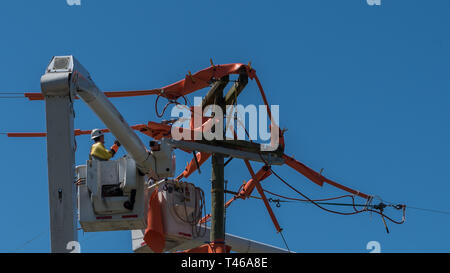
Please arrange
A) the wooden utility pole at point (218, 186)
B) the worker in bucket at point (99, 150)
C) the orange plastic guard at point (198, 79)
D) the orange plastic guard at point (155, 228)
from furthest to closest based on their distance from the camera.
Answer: the orange plastic guard at point (198, 79) → the wooden utility pole at point (218, 186) → the orange plastic guard at point (155, 228) → the worker in bucket at point (99, 150)

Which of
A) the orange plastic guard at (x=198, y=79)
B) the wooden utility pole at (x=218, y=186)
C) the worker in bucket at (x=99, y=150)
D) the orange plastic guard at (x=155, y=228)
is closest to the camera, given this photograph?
the worker in bucket at (x=99, y=150)

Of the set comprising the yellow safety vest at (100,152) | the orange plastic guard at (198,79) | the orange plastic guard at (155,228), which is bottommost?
the orange plastic guard at (155,228)

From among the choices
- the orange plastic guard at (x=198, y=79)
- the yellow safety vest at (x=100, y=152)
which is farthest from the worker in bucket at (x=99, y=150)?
the orange plastic guard at (x=198, y=79)

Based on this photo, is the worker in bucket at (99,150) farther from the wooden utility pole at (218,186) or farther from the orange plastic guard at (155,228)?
the wooden utility pole at (218,186)

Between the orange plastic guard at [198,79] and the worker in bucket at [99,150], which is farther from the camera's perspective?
the orange plastic guard at [198,79]

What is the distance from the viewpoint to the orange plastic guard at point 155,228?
23516 mm

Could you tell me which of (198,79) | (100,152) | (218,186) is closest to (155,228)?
(218,186)

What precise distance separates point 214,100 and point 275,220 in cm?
399

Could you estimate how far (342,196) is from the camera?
90.4 feet

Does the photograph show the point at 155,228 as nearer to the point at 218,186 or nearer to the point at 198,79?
the point at 218,186

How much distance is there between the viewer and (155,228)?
23500 mm

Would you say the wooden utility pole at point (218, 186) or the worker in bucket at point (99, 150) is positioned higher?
the worker in bucket at point (99, 150)
